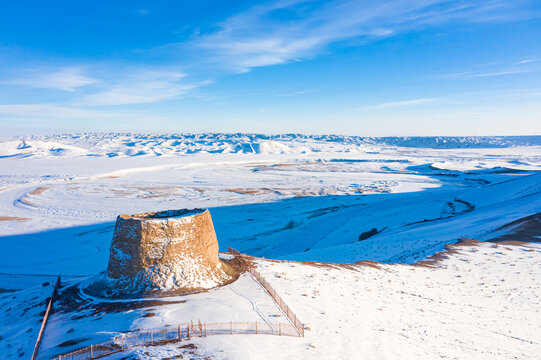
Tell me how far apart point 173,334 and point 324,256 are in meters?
10.9

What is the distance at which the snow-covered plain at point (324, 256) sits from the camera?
7219 mm

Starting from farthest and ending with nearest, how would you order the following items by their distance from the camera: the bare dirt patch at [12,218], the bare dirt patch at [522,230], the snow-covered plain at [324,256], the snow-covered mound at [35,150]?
1. the snow-covered mound at [35,150]
2. the bare dirt patch at [12,218]
3. the bare dirt patch at [522,230]
4. the snow-covered plain at [324,256]

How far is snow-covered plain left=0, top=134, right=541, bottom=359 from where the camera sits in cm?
722

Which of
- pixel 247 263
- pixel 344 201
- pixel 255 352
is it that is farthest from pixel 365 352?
pixel 344 201

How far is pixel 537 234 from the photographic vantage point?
17.0m

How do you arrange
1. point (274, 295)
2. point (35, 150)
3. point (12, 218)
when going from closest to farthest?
point (274, 295), point (12, 218), point (35, 150)

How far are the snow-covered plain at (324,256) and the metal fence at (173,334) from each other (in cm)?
29

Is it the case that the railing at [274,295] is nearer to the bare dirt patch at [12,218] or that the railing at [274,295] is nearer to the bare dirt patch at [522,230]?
the bare dirt patch at [522,230]

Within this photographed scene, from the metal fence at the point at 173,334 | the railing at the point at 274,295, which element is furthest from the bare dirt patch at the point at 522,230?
the metal fence at the point at 173,334

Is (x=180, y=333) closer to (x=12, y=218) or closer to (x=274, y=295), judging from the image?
(x=274, y=295)

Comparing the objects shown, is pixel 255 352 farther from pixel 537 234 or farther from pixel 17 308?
pixel 537 234

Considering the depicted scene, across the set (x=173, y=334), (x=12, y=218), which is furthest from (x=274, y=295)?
(x=12, y=218)

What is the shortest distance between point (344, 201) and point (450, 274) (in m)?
20.6

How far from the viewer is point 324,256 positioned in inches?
639
